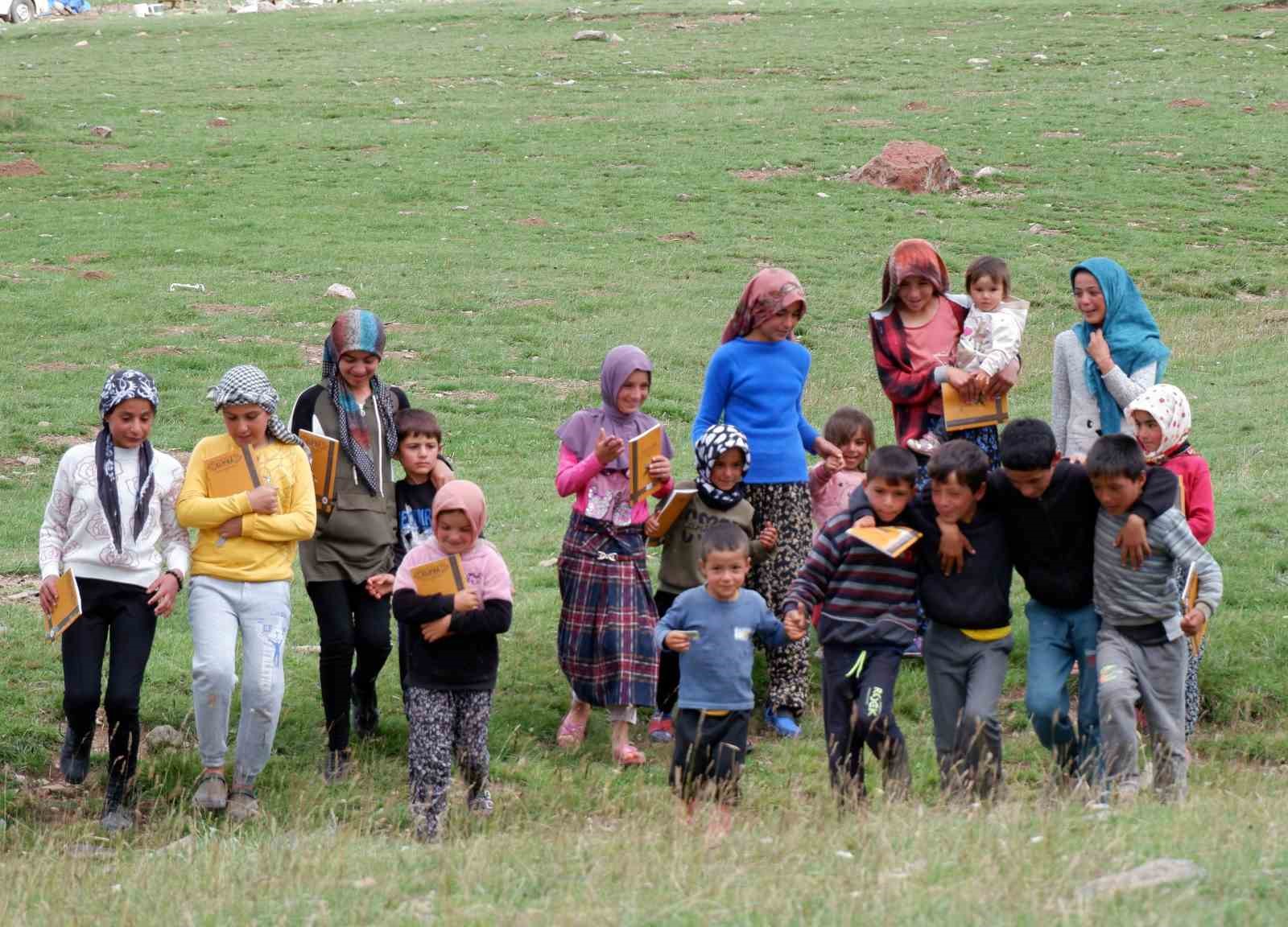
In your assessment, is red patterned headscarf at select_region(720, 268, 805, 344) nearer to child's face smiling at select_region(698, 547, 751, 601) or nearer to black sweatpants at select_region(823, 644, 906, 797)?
child's face smiling at select_region(698, 547, 751, 601)

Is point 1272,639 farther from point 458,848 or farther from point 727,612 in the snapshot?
point 458,848

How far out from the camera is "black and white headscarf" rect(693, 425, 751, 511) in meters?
7.43

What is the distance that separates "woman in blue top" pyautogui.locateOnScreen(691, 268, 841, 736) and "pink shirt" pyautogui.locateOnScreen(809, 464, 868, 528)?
2.25ft

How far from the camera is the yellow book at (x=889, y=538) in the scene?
5.98 m

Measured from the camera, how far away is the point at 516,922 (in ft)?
14.4

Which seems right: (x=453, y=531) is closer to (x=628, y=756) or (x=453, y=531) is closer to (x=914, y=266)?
(x=628, y=756)

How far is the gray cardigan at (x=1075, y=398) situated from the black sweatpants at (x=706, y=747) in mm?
2183

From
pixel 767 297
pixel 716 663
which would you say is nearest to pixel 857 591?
pixel 716 663

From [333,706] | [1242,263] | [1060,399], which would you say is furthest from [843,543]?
[1242,263]

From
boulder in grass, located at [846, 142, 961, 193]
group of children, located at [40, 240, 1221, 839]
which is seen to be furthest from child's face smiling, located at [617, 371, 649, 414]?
boulder in grass, located at [846, 142, 961, 193]

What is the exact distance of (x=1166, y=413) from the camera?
20.9ft

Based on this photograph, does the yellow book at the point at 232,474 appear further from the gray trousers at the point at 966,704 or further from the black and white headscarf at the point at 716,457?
the gray trousers at the point at 966,704

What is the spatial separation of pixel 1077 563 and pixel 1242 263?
735 inches

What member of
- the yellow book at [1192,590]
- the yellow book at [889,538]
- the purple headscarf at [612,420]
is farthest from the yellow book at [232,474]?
the yellow book at [1192,590]
